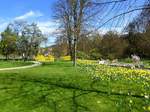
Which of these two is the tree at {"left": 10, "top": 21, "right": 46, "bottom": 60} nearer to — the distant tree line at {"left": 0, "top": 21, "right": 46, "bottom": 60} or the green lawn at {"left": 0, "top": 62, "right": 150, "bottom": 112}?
the distant tree line at {"left": 0, "top": 21, "right": 46, "bottom": 60}

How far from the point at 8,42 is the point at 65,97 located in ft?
171

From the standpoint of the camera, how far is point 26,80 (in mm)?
13398

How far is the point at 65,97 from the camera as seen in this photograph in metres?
10.7

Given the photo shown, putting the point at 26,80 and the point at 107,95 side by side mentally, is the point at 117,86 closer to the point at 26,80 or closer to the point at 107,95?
the point at 107,95

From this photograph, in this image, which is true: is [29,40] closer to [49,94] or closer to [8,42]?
[8,42]

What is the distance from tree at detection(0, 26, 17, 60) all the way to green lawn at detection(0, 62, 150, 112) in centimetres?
4825

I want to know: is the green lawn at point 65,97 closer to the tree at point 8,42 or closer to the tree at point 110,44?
the tree at point 110,44

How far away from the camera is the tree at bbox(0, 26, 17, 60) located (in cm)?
6062

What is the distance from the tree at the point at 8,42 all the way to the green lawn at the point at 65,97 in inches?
1900

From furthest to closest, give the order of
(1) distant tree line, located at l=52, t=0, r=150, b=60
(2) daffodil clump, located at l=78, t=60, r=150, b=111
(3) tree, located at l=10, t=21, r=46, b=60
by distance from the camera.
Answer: (3) tree, located at l=10, t=21, r=46, b=60 < (2) daffodil clump, located at l=78, t=60, r=150, b=111 < (1) distant tree line, located at l=52, t=0, r=150, b=60

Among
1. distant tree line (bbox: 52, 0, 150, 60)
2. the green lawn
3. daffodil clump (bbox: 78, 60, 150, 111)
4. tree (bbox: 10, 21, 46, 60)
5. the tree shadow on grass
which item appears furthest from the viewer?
tree (bbox: 10, 21, 46, 60)

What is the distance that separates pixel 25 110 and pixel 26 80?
3809 millimetres

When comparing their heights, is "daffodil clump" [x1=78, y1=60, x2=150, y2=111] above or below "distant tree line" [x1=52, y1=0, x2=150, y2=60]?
below

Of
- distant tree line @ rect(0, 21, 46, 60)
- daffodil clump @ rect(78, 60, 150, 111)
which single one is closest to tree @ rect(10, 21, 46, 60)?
distant tree line @ rect(0, 21, 46, 60)
